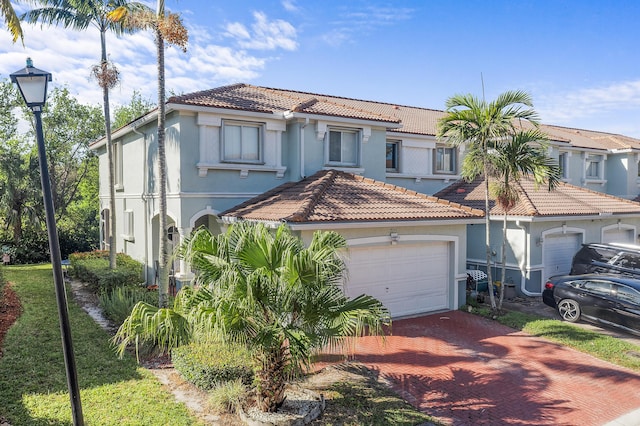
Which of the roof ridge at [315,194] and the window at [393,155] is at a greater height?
the window at [393,155]

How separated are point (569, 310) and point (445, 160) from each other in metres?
9.39

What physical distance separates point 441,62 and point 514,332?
35.3ft

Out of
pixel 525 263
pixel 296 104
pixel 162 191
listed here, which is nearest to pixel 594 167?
pixel 525 263

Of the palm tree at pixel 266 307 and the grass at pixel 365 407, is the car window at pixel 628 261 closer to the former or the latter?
the grass at pixel 365 407

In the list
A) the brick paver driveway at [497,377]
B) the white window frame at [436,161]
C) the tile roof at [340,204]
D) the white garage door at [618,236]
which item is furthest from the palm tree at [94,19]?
the white garage door at [618,236]

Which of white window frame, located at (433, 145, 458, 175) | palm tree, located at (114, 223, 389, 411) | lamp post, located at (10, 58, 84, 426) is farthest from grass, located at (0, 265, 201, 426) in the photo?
white window frame, located at (433, 145, 458, 175)

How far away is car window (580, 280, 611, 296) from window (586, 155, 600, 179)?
53.5 feet

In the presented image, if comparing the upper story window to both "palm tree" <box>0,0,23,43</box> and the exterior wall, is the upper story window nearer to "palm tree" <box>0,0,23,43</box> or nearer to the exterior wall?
the exterior wall

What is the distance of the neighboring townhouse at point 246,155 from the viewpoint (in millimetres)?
14422

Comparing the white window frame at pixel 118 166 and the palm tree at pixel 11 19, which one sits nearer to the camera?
the palm tree at pixel 11 19

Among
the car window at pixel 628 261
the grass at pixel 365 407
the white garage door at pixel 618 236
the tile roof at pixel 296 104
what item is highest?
the tile roof at pixel 296 104

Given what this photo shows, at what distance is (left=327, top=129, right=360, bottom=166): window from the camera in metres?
16.5

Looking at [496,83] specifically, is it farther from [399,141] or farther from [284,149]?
[284,149]

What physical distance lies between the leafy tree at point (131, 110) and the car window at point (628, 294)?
127 feet
